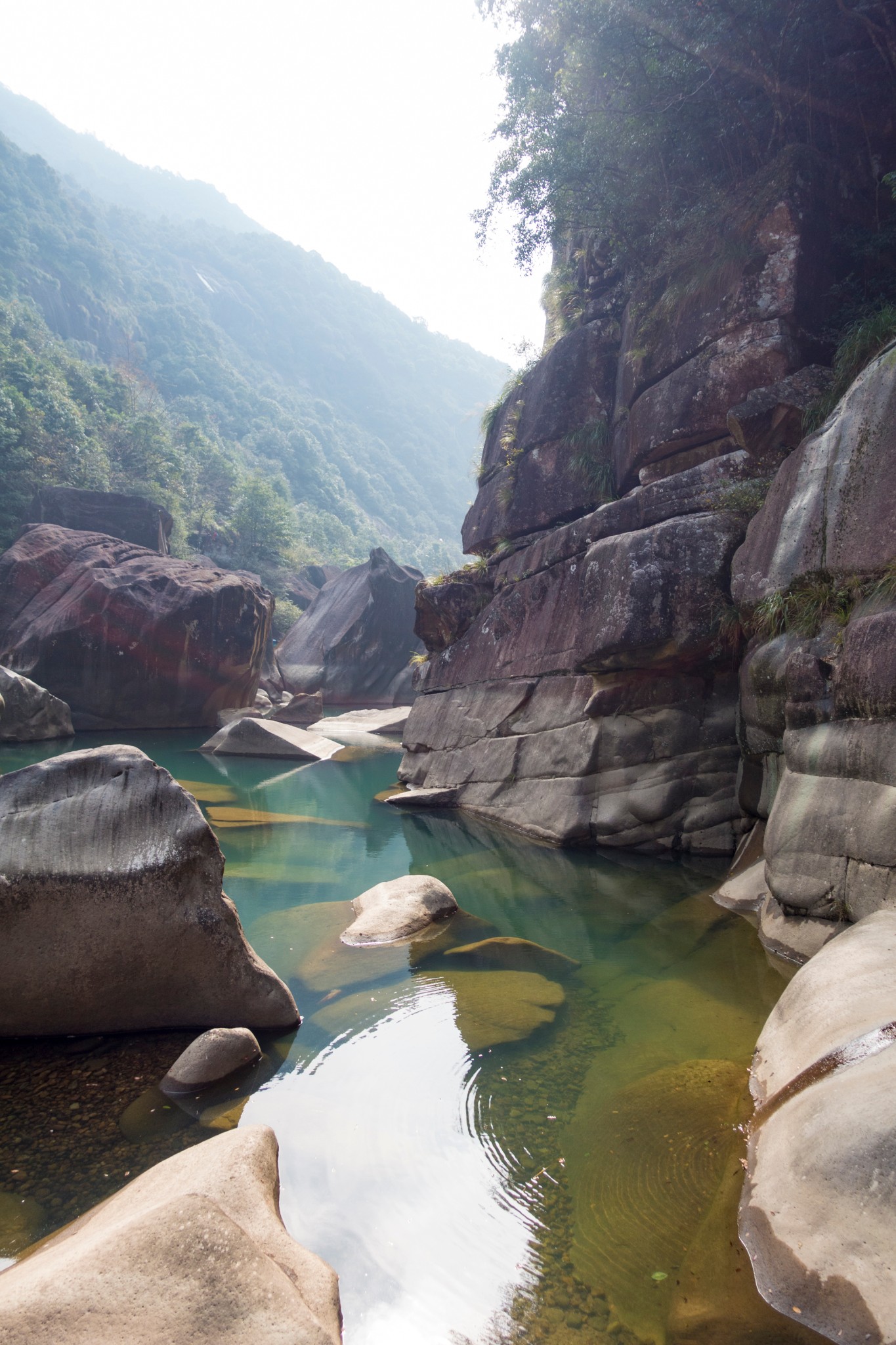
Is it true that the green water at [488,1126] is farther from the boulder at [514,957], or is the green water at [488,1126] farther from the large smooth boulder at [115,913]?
the large smooth boulder at [115,913]

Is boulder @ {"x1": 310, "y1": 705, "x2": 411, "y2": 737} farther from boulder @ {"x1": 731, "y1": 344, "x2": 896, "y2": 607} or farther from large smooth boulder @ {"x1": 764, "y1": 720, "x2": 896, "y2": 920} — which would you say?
large smooth boulder @ {"x1": 764, "y1": 720, "x2": 896, "y2": 920}

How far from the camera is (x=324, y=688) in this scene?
33.1 metres

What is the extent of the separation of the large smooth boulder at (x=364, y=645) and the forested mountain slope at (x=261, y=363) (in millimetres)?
10825

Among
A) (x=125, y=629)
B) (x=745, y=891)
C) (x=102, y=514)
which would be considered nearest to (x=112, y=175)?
(x=102, y=514)

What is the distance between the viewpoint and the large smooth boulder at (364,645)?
1302 inches

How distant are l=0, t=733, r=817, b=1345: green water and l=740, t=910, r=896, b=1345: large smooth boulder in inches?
4.7

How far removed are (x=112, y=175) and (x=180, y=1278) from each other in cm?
16151

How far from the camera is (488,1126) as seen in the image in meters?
3.52

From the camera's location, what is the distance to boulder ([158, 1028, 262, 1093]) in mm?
3715

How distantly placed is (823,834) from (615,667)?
4.41 metres

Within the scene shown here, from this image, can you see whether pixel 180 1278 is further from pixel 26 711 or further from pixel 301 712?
pixel 301 712

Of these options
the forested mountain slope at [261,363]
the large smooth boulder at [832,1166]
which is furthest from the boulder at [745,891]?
the forested mountain slope at [261,363]

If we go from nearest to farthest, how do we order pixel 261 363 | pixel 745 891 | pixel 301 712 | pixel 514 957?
pixel 514 957, pixel 745 891, pixel 301 712, pixel 261 363

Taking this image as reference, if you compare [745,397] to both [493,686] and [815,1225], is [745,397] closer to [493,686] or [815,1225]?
[493,686]
